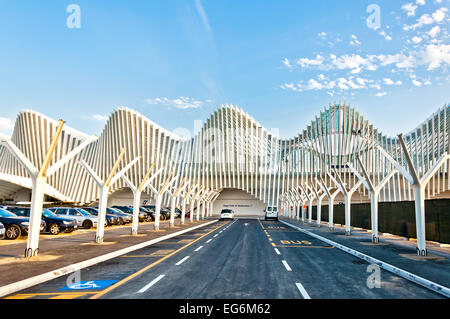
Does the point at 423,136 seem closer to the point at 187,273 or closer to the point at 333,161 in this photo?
the point at 333,161

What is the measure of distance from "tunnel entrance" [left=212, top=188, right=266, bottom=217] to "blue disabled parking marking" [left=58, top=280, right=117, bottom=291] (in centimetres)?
7612

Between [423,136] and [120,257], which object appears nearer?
[120,257]

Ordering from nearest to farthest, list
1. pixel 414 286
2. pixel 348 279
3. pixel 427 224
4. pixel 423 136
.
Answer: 1. pixel 414 286
2. pixel 348 279
3. pixel 427 224
4. pixel 423 136

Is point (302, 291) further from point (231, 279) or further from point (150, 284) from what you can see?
point (150, 284)

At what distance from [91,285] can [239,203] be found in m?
77.9

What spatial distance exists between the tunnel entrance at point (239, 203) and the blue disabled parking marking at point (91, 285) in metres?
76.1

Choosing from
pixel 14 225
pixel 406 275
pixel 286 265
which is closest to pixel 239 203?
pixel 14 225

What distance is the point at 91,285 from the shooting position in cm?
763

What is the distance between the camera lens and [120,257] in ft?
40.1

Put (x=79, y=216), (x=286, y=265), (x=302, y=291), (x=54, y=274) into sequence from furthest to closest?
(x=79, y=216)
(x=286, y=265)
(x=54, y=274)
(x=302, y=291)

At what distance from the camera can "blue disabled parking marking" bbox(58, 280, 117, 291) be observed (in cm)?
738
